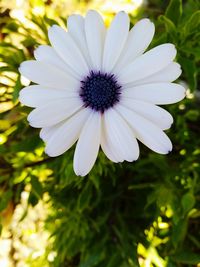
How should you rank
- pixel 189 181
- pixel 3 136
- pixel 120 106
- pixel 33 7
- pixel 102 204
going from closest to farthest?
1. pixel 120 106
2. pixel 3 136
3. pixel 189 181
4. pixel 33 7
5. pixel 102 204

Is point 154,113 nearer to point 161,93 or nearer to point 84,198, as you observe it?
point 161,93

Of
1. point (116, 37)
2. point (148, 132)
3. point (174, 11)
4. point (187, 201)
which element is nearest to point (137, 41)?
point (116, 37)

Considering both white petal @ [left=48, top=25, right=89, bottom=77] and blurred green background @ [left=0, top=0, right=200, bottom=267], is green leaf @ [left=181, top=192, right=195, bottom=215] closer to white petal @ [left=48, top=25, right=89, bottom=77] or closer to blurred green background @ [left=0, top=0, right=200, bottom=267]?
blurred green background @ [left=0, top=0, right=200, bottom=267]

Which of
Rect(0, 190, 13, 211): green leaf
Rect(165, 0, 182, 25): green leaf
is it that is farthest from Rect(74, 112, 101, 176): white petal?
Rect(0, 190, 13, 211): green leaf

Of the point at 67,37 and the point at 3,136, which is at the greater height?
the point at 67,37

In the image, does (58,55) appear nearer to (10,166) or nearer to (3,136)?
(3,136)

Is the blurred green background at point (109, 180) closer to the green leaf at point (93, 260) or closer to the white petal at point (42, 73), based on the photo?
the green leaf at point (93, 260)

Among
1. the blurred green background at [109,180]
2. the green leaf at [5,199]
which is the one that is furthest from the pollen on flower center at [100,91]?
the green leaf at [5,199]

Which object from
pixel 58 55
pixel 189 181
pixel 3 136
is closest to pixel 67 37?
pixel 58 55
